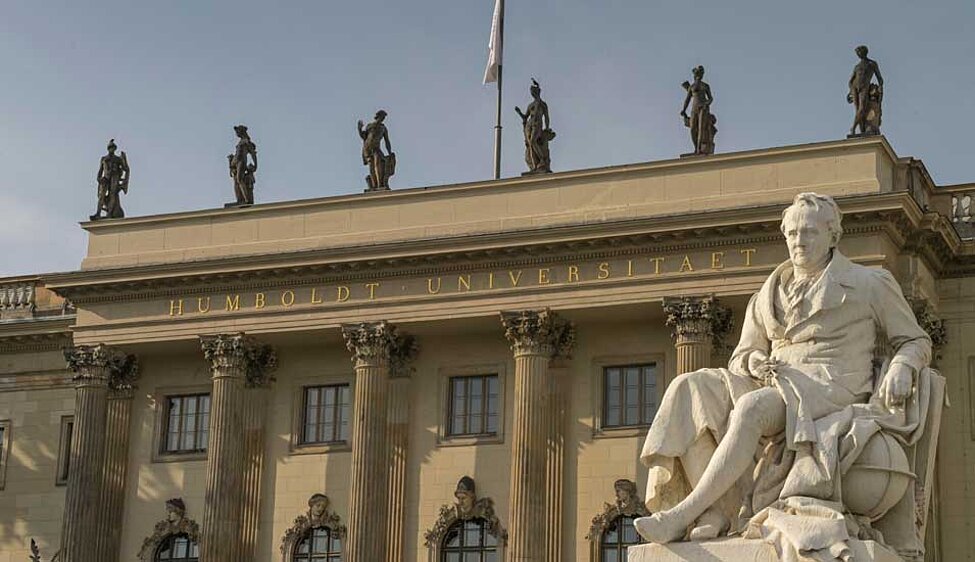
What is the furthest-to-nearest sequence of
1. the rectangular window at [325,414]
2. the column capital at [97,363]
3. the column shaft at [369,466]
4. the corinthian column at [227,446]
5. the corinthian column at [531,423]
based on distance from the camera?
1. the column capital at [97,363]
2. the rectangular window at [325,414]
3. the corinthian column at [227,446]
4. the column shaft at [369,466]
5. the corinthian column at [531,423]

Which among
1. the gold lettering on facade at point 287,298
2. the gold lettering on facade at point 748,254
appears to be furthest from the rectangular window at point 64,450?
the gold lettering on facade at point 748,254

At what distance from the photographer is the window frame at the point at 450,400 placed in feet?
138

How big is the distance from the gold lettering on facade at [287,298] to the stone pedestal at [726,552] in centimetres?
3310

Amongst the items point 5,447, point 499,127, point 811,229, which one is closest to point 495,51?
point 499,127

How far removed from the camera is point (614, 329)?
41562 mm

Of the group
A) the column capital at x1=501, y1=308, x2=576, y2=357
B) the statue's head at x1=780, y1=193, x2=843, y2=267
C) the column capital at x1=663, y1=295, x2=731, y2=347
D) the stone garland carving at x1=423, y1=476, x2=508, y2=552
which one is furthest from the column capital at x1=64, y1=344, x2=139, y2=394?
the statue's head at x1=780, y1=193, x2=843, y2=267

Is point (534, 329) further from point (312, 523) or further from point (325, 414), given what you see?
point (312, 523)

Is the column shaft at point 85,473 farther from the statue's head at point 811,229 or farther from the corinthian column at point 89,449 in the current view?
the statue's head at point 811,229

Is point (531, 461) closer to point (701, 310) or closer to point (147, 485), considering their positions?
point (701, 310)

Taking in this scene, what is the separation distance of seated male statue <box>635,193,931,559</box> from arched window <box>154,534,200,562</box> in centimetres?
3418

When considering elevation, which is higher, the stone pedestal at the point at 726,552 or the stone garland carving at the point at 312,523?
the stone garland carving at the point at 312,523

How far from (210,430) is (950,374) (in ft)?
52.4

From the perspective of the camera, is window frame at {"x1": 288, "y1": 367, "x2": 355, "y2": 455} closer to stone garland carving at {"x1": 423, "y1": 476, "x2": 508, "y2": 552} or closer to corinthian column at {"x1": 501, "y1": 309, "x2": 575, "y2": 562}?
stone garland carving at {"x1": 423, "y1": 476, "x2": 508, "y2": 552}

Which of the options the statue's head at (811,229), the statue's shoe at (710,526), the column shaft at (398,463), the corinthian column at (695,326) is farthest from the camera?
the column shaft at (398,463)
